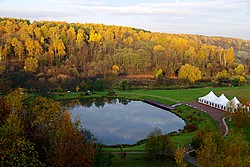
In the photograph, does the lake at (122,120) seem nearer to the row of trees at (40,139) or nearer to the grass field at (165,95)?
the grass field at (165,95)

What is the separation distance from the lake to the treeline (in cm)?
1393

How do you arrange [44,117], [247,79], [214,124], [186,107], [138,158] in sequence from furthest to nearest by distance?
[247,79]
[186,107]
[214,124]
[138,158]
[44,117]

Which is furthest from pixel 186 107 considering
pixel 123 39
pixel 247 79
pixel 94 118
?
pixel 123 39

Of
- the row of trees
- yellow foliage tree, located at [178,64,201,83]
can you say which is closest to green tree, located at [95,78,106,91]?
yellow foliage tree, located at [178,64,201,83]

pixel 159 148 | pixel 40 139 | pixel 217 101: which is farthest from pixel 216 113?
pixel 40 139

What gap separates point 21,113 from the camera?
17125 millimetres

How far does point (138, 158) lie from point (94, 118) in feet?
50.9

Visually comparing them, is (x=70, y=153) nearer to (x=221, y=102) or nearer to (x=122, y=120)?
(x=122, y=120)

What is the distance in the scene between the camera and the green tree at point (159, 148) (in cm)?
1794

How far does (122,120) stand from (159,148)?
573 inches

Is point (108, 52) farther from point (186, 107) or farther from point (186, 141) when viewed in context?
point (186, 141)

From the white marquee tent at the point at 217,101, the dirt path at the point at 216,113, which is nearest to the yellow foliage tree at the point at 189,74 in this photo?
the white marquee tent at the point at 217,101

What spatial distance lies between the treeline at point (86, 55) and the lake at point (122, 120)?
45.7 ft

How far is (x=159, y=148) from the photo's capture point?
17891 millimetres
